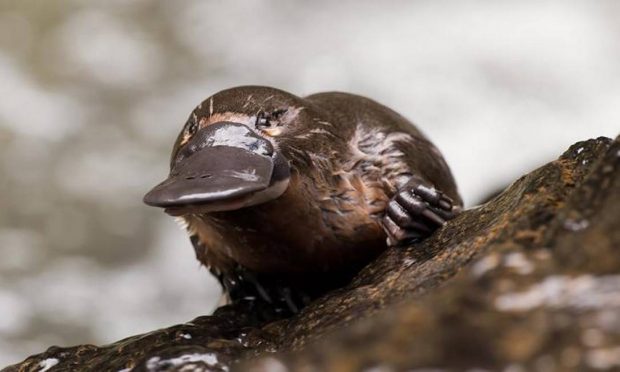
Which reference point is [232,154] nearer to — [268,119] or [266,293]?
[268,119]

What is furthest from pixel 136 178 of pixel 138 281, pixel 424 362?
pixel 424 362

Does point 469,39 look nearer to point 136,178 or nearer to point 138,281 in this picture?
point 136,178

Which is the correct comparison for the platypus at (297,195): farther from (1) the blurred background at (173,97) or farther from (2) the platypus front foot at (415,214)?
(1) the blurred background at (173,97)

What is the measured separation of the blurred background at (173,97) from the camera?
566cm

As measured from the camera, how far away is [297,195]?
236 centimetres

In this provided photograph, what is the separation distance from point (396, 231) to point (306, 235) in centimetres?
23

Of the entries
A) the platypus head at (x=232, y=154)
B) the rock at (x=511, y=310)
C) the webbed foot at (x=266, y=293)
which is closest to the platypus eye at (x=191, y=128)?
the platypus head at (x=232, y=154)

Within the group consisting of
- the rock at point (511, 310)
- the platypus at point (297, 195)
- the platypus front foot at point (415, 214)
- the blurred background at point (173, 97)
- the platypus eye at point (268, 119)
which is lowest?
the rock at point (511, 310)

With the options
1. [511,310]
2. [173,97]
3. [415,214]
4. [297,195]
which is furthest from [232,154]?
[173,97]

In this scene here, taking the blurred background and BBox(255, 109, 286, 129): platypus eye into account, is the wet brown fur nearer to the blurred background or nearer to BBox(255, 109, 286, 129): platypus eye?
BBox(255, 109, 286, 129): platypus eye

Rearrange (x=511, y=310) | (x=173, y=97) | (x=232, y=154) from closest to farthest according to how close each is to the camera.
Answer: (x=511, y=310), (x=232, y=154), (x=173, y=97)

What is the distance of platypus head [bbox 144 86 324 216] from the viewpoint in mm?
1926

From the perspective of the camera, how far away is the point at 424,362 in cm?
119

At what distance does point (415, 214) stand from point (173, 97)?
504cm
